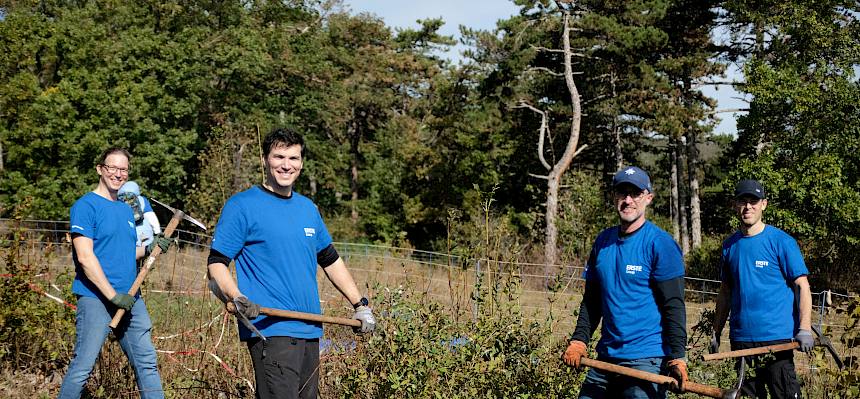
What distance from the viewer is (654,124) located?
24062 millimetres

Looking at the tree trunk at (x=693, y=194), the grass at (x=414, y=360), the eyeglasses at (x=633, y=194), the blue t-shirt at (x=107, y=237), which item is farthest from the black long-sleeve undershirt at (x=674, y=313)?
the tree trunk at (x=693, y=194)

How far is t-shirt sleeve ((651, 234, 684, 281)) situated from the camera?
329 centimetres

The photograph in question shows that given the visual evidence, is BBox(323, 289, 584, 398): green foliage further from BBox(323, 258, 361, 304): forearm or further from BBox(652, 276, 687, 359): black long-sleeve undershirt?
BBox(652, 276, 687, 359): black long-sleeve undershirt

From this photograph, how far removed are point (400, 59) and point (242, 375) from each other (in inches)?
1239

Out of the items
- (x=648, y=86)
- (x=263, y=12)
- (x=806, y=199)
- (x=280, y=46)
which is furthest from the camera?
(x=263, y=12)

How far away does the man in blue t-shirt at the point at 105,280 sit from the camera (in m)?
4.11

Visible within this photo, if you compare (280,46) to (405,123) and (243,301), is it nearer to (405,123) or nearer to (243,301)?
(405,123)

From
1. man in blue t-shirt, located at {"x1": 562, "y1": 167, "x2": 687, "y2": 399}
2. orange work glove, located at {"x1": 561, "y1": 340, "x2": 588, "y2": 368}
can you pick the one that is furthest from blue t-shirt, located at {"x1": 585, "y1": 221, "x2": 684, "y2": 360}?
orange work glove, located at {"x1": 561, "y1": 340, "x2": 588, "y2": 368}

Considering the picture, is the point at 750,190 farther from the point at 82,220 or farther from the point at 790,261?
the point at 82,220

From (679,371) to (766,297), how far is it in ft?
4.72

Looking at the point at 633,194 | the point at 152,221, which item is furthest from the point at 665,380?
the point at 152,221

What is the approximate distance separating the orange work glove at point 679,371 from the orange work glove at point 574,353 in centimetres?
43

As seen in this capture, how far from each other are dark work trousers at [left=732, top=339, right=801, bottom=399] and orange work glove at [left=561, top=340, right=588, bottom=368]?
126 centimetres

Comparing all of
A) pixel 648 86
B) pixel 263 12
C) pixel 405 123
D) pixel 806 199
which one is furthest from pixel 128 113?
pixel 806 199
